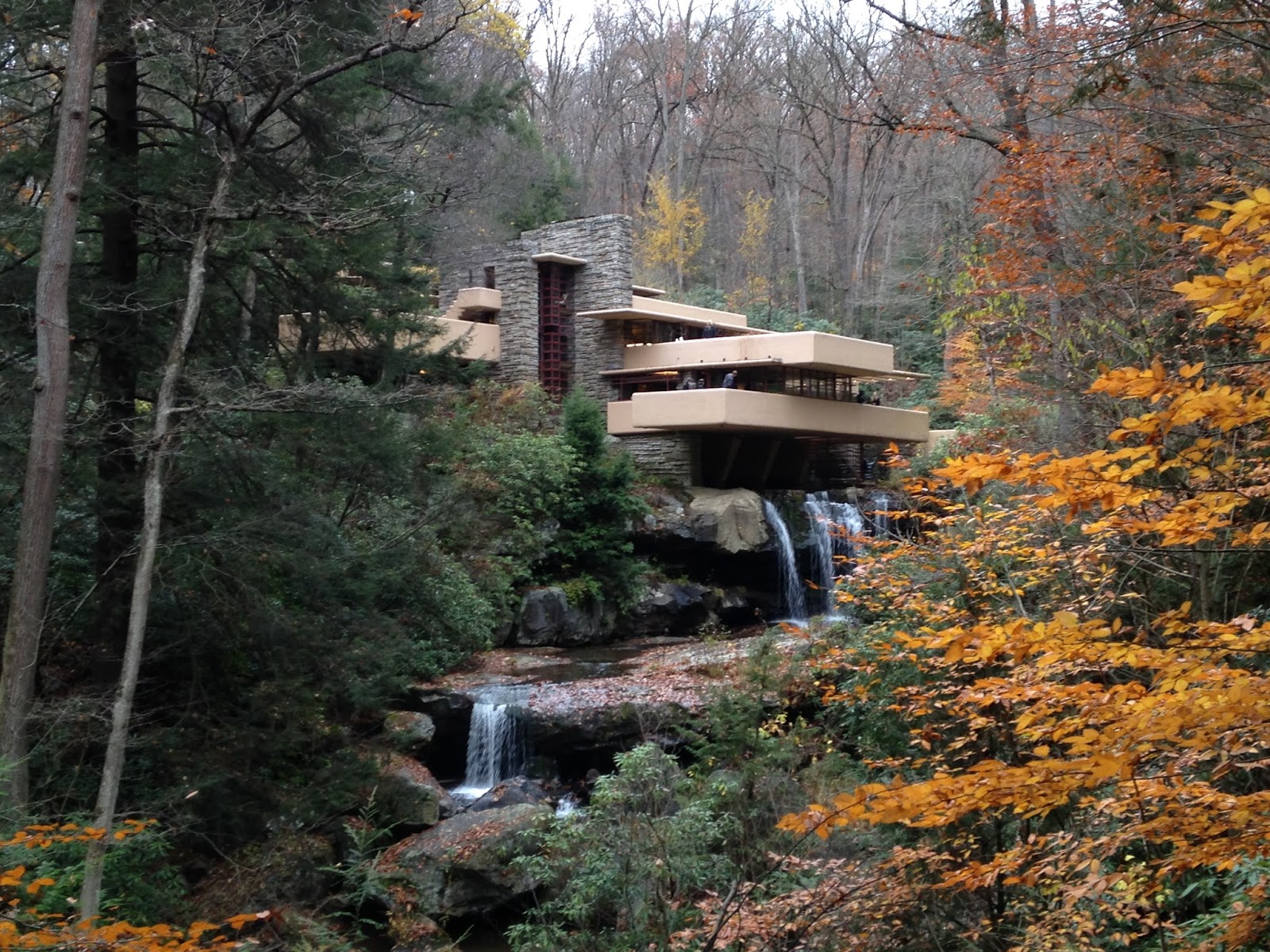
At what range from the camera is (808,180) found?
36.2 m

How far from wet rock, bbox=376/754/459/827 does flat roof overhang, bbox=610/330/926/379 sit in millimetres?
11581

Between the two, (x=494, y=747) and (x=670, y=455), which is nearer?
(x=494, y=747)

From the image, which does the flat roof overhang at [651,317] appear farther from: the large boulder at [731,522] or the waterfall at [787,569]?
the waterfall at [787,569]

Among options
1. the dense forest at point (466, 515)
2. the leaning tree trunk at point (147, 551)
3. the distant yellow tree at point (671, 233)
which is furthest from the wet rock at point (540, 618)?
the distant yellow tree at point (671, 233)

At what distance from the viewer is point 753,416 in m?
20.1

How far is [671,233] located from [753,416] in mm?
13046

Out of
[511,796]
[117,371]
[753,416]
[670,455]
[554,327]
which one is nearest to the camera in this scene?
[117,371]

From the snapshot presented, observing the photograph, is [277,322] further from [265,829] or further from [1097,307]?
[1097,307]

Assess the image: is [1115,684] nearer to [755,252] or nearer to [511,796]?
[511,796]

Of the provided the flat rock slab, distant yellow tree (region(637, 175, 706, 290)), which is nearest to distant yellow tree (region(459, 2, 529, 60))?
distant yellow tree (region(637, 175, 706, 290))

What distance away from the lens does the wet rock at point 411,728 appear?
11.7 metres

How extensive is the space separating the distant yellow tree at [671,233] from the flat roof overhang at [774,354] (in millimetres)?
10111

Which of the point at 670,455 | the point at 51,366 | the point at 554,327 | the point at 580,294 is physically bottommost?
the point at 670,455

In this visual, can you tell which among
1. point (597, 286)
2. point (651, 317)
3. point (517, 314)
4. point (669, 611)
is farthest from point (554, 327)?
point (669, 611)
